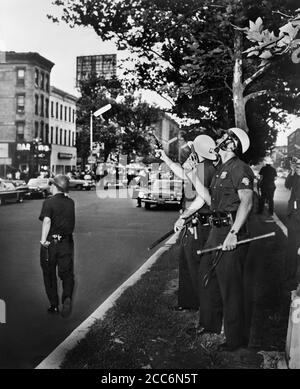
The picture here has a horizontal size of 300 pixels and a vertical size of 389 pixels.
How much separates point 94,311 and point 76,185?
1.43 metres

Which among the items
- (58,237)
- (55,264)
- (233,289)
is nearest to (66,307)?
(55,264)

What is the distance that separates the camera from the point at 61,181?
14.9 ft

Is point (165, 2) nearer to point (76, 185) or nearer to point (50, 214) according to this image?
point (76, 185)

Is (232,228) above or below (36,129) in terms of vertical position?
below

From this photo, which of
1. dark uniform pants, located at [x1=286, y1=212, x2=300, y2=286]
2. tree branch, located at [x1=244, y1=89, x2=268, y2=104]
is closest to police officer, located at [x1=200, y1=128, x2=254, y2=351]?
tree branch, located at [x1=244, y1=89, x2=268, y2=104]

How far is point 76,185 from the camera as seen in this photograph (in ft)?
14.9

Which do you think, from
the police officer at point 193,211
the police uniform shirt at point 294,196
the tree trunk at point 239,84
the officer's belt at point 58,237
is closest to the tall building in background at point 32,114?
the officer's belt at point 58,237

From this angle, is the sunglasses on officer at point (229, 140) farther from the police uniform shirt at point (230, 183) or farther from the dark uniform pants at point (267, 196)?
the dark uniform pants at point (267, 196)

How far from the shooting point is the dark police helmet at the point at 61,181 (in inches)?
178

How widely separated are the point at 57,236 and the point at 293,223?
119 inches

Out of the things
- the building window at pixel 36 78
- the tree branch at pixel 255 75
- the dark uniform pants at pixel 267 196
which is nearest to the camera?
the building window at pixel 36 78

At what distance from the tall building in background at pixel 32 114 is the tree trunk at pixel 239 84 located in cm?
173

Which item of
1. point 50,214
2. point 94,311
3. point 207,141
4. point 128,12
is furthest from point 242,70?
point 94,311

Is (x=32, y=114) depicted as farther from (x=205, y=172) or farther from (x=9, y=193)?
(x=205, y=172)
